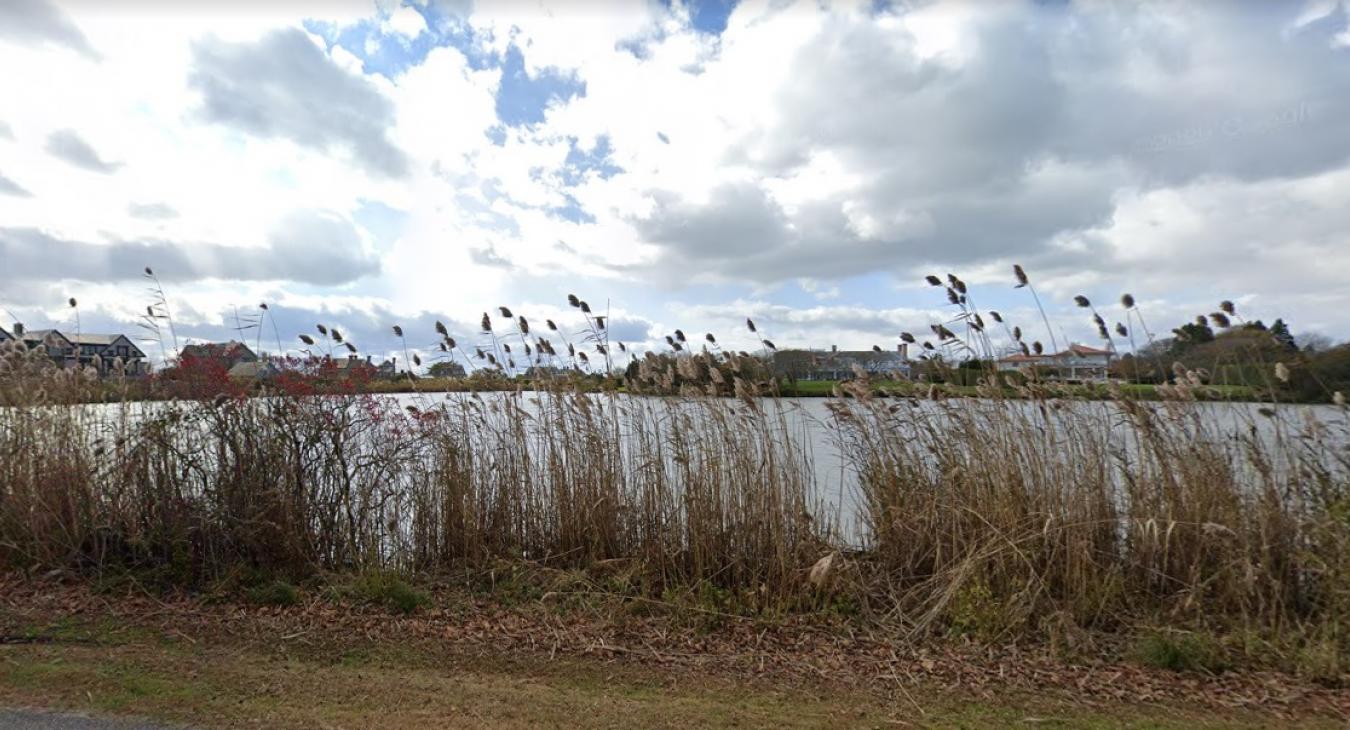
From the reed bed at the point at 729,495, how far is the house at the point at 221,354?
379 mm

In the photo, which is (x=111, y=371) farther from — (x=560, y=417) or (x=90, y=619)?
(x=560, y=417)

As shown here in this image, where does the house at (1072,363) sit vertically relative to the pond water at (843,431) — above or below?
above

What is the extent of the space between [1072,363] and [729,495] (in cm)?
339

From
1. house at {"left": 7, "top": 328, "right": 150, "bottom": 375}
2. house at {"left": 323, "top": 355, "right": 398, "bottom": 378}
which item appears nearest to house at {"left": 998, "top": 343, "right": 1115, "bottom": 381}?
house at {"left": 323, "top": 355, "right": 398, "bottom": 378}

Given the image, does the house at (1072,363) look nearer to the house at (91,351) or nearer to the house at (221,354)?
the house at (221,354)

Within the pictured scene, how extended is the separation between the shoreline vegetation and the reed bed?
0.02 metres

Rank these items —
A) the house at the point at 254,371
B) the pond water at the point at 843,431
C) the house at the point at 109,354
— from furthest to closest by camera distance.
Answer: the house at the point at 109,354, the house at the point at 254,371, the pond water at the point at 843,431

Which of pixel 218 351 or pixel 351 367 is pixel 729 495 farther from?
pixel 218 351

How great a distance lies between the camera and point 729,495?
578 cm

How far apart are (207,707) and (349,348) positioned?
3577 millimetres

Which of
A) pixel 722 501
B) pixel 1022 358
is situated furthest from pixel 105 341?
pixel 1022 358

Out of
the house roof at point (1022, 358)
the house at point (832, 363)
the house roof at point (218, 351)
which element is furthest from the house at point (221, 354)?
the house roof at point (1022, 358)

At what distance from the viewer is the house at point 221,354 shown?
5.93 m

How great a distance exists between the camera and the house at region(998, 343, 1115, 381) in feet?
20.1
